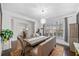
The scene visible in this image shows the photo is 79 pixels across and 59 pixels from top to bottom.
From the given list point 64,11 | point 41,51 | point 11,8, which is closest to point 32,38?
point 41,51

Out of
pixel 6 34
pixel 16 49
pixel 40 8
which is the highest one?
pixel 40 8

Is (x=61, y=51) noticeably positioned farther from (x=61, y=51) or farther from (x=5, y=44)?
(x=5, y=44)

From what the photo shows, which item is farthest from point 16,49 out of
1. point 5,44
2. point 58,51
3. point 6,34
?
point 58,51

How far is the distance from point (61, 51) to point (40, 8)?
120 cm

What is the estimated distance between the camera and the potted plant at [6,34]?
1834 mm

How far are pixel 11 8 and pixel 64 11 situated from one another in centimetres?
129

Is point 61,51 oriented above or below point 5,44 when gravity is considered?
below

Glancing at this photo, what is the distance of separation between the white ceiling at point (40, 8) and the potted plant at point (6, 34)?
0.50 m

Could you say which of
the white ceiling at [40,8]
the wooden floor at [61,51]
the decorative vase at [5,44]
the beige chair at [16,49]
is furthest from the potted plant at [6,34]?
the white ceiling at [40,8]

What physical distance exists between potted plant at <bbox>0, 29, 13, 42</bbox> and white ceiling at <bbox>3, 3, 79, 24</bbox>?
502mm

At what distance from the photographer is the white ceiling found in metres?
1.93

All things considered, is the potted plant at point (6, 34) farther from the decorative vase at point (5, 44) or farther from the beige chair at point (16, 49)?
the beige chair at point (16, 49)

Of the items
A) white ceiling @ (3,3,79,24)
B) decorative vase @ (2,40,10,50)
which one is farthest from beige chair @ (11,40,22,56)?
white ceiling @ (3,3,79,24)

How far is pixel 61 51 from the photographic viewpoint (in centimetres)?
210
